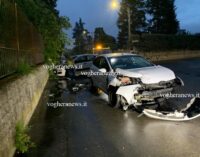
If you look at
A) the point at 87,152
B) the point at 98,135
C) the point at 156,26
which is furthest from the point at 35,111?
the point at 156,26

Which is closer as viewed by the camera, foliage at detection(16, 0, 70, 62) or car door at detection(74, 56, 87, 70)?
foliage at detection(16, 0, 70, 62)

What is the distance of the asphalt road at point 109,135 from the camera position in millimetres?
5500

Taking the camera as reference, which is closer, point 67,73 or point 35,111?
point 35,111

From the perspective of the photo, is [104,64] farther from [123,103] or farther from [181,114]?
[181,114]

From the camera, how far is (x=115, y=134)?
6.67m

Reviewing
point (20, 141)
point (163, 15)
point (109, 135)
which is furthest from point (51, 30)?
point (163, 15)

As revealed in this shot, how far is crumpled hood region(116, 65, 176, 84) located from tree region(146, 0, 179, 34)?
165 feet

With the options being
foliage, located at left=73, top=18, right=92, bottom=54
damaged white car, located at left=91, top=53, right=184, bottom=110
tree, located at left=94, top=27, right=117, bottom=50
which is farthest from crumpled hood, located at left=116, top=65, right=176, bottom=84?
foliage, located at left=73, top=18, right=92, bottom=54

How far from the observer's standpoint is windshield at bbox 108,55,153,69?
10295 millimetres

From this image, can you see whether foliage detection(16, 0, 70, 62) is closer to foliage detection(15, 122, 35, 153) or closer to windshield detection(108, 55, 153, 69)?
windshield detection(108, 55, 153, 69)

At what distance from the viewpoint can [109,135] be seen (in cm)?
661

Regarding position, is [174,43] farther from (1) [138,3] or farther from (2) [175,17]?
(1) [138,3]

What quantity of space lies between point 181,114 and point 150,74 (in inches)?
66.0

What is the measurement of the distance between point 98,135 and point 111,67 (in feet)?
13.4
